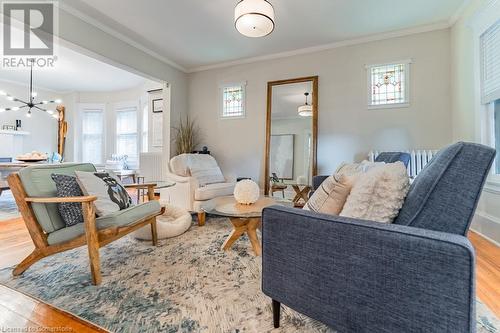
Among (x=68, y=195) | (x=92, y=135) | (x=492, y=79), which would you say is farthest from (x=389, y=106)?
(x=92, y=135)

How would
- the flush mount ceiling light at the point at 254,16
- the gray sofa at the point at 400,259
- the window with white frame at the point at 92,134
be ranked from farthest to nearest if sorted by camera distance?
the window with white frame at the point at 92,134
the flush mount ceiling light at the point at 254,16
the gray sofa at the point at 400,259

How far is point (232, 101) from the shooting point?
15.7 feet

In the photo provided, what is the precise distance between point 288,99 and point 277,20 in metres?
1.30

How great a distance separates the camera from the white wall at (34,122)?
6.00 metres

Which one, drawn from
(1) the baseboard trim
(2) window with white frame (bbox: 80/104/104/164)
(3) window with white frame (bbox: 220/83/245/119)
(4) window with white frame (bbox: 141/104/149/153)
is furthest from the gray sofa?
(2) window with white frame (bbox: 80/104/104/164)

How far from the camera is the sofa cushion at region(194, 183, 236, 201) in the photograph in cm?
324

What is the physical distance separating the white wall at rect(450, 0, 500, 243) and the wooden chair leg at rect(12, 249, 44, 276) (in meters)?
4.07

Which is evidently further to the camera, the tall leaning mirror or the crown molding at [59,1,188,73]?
the tall leaning mirror

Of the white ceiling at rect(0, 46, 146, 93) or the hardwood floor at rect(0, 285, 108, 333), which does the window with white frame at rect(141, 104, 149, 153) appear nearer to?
the white ceiling at rect(0, 46, 146, 93)

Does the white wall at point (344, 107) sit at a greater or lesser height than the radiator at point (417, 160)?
greater

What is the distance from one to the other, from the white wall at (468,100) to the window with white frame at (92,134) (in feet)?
26.0

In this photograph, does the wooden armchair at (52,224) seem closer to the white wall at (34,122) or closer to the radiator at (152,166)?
the radiator at (152,166)

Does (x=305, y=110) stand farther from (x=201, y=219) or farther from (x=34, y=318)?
(x=34, y=318)

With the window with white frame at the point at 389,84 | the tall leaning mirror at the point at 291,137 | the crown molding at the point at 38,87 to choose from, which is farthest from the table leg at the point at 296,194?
the crown molding at the point at 38,87
